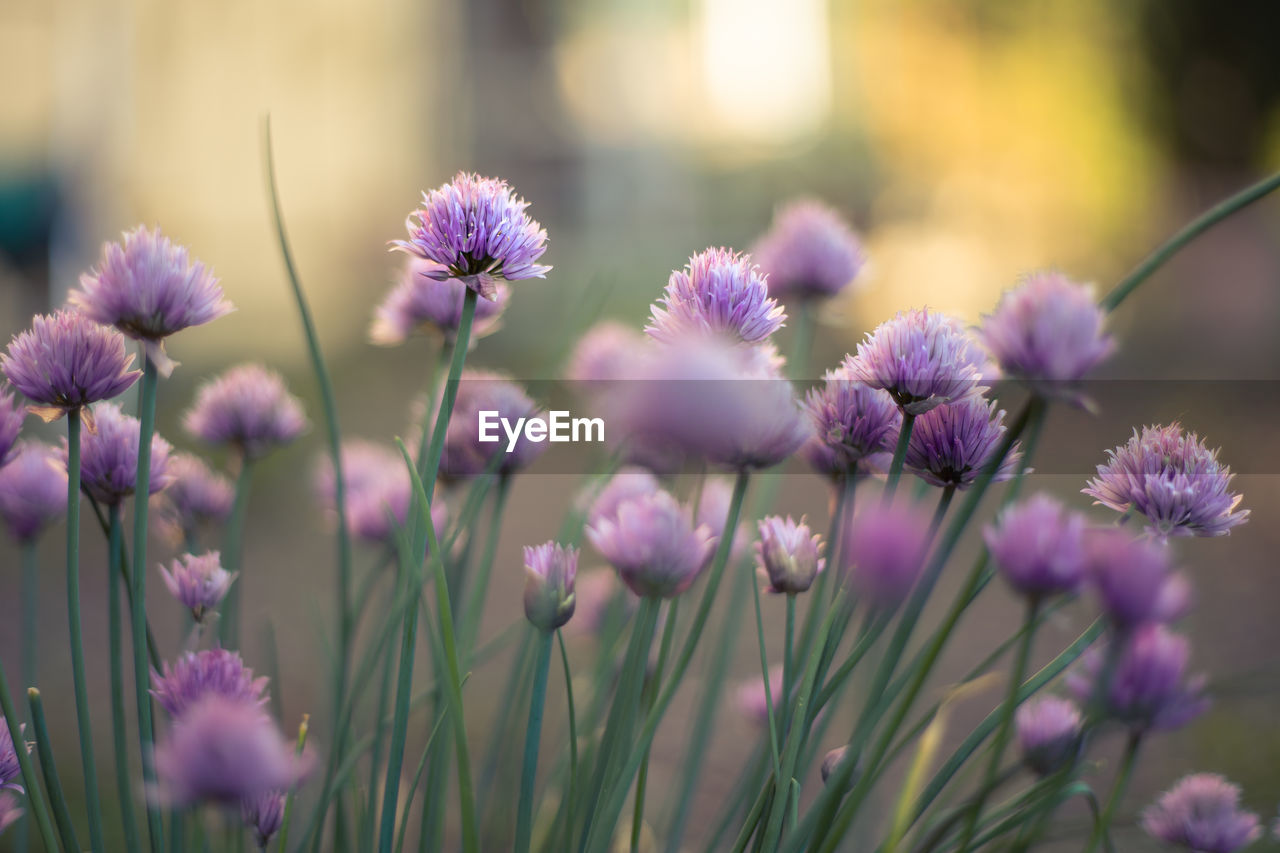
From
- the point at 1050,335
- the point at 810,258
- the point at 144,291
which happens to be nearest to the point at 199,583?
the point at 144,291

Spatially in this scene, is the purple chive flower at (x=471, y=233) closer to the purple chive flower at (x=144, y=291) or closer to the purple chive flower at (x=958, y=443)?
the purple chive flower at (x=144, y=291)

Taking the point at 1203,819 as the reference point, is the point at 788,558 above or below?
above

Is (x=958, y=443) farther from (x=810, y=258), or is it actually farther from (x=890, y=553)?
(x=810, y=258)

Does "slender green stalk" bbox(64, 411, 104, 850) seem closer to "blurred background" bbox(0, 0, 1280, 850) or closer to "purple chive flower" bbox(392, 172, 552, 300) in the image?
"purple chive flower" bbox(392, 172, 552, 300)

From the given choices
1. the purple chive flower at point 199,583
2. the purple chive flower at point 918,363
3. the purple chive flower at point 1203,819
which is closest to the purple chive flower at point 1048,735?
the purple chive flower at point 1203,819

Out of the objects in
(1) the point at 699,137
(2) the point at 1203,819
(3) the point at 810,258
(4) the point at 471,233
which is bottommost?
(2) the point at 1203,819

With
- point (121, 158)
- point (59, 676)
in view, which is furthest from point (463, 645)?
point (121, 158)
